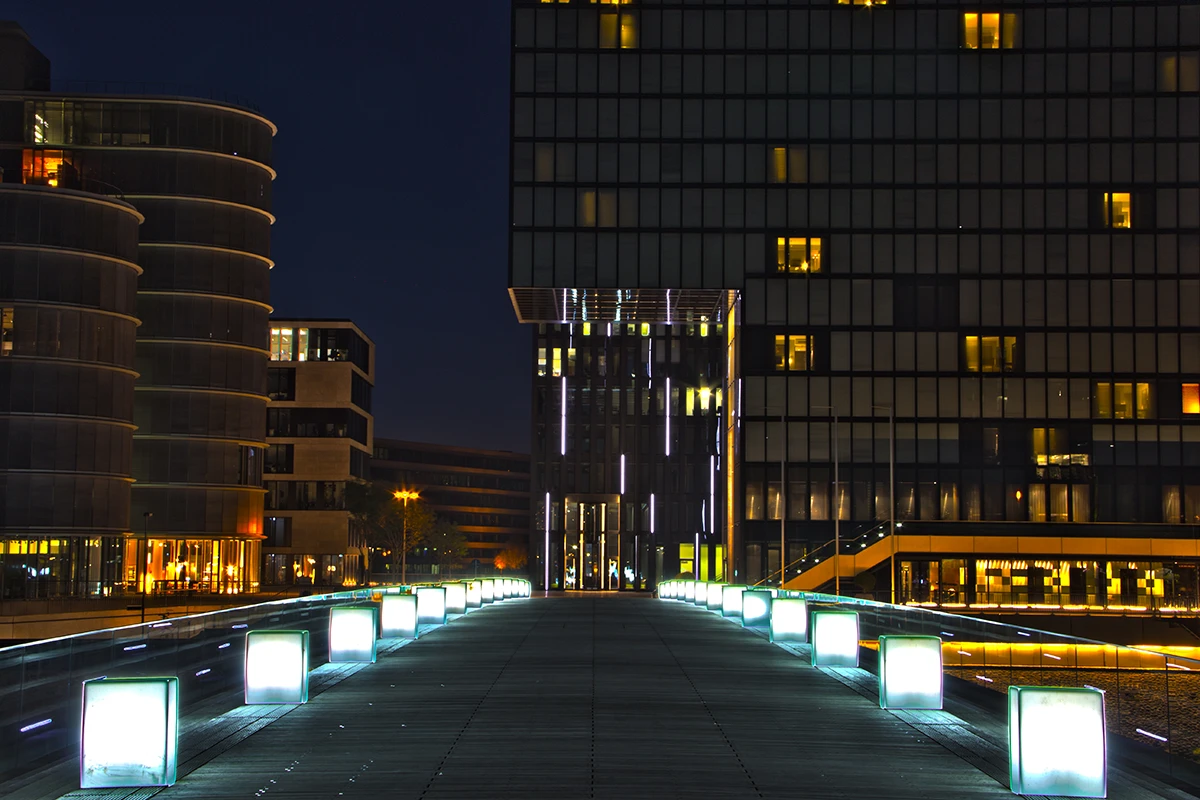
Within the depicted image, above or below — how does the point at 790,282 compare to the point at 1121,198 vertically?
below

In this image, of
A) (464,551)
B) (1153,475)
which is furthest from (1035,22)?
(464,551)

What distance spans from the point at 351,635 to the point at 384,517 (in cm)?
11753

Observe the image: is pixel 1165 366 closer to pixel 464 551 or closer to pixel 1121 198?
pixel 1121 198

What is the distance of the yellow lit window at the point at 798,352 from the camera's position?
287 feet

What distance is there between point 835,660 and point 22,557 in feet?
229

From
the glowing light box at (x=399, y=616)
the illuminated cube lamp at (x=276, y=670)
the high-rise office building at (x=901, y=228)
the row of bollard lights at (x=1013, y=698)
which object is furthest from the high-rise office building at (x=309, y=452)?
the illuminated cube lamp at (x=276, y=670)

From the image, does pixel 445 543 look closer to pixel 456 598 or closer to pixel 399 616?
pixel 456 598

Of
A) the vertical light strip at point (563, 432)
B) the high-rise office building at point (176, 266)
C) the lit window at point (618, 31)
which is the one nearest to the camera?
the lit window at point (618, 31)

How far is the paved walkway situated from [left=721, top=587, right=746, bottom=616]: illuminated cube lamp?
53.7 feet

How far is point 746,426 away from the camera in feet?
285

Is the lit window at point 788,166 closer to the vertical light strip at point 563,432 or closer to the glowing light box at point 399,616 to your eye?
the vertical light strip at point 563,432

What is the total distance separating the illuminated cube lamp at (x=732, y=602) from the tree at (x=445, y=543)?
13774 centimetres

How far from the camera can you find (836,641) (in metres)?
27.2

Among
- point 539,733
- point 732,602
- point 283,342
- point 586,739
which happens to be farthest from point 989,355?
point 586,739
